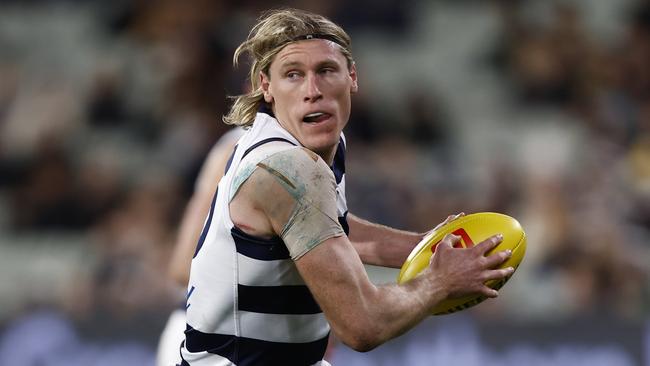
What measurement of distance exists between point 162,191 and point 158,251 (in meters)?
0.71

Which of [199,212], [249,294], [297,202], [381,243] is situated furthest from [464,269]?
[199,212]

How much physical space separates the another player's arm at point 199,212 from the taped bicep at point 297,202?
165 centimetres

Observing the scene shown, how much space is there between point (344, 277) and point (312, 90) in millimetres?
666

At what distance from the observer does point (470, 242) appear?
3.81 metres

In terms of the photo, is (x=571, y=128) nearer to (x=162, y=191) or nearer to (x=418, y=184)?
(x=418, y=184)

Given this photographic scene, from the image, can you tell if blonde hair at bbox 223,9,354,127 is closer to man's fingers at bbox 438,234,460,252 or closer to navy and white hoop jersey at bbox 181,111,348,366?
navy and white hoop jersey at bbox 181,111,348,366

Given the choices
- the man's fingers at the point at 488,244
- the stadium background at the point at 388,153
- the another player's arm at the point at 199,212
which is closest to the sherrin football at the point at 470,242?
the man's fingers at the point at 488,244

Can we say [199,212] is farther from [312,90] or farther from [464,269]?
[464,269]

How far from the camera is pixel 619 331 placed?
6836mm

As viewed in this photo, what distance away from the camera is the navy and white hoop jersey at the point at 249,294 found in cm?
365

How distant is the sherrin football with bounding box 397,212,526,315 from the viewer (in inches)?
150

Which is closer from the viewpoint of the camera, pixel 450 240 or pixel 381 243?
pixel 450 240

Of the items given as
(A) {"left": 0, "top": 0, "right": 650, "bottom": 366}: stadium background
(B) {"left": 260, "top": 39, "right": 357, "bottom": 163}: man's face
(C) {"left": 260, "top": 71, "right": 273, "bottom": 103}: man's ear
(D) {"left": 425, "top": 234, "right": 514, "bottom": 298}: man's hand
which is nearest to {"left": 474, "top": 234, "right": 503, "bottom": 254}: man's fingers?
(D) {"left": 425, "top": 234, "right": 514, "bottom": 298}: man's hand

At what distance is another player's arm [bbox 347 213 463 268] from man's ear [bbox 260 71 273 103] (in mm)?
773
